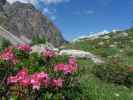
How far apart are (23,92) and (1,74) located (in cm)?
166

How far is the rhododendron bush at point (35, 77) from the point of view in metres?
8.77

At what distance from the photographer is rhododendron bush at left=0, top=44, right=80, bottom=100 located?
28.8ft

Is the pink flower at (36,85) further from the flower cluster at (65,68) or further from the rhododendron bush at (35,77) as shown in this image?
the flower cluster at (65,68)

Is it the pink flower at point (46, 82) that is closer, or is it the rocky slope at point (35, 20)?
the pink flower at point (46, 82)

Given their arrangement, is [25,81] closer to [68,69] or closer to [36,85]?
[36,85]

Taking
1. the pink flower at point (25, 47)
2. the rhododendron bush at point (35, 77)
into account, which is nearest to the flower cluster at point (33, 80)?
the rhododendron bush at point (35, 77)

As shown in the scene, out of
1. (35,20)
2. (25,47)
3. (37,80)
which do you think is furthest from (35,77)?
(35,20)

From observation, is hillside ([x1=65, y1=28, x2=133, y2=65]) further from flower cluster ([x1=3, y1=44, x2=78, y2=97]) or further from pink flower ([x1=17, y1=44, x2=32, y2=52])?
flower cluster ([x1=3, y1=44, x2=78, y2=97])

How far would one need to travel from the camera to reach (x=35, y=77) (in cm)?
862

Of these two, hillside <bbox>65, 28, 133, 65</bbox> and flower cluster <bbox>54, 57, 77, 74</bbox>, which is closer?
flower cluster <bbox>54, 57, 77, 74</bbox>

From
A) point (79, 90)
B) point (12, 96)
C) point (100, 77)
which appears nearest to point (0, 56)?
point (12, 96)

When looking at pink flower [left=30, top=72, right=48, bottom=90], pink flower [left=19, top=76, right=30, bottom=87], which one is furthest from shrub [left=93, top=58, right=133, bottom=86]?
pink flower [left=19, top=76, right=30, bottom=87]

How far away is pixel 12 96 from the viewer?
9344 millimetres

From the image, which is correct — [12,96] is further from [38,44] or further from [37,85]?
[38,44]
